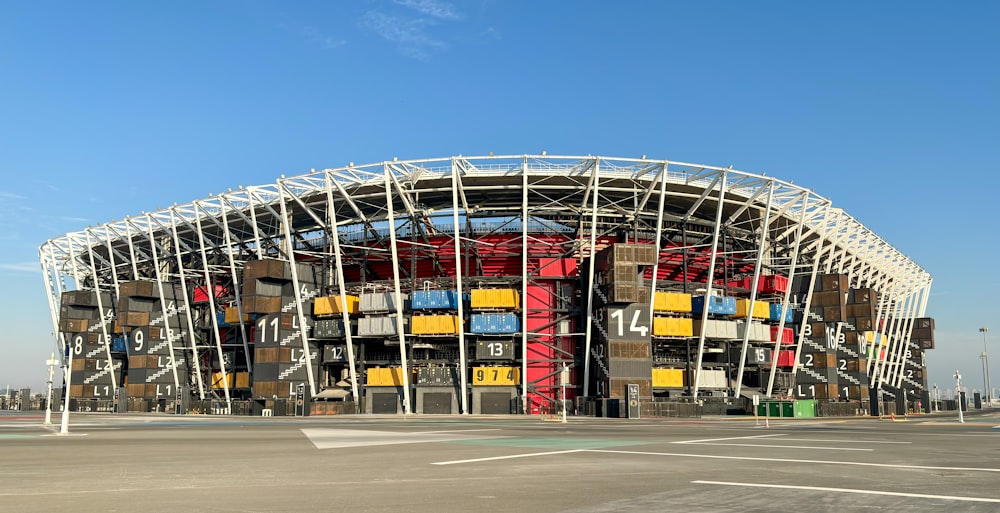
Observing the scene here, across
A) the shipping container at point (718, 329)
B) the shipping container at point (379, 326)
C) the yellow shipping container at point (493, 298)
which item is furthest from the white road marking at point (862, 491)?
the shipping container at point (718, 329)

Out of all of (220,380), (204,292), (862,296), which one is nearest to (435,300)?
(220,380)

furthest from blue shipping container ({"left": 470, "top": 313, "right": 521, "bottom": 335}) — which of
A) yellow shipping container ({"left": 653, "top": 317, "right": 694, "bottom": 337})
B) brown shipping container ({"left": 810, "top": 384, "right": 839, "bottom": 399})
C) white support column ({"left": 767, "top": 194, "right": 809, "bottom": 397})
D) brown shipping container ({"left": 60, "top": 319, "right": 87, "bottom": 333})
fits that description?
brown shipping container ({"left": 60, "top": 319, "right": 87, "bottom": 333})

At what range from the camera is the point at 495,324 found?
79062 millimetres

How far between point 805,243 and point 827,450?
86060 mm

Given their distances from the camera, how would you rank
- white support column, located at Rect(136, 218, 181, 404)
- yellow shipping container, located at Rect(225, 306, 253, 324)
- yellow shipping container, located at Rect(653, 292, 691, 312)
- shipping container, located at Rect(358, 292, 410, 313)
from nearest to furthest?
1. yellow shipping container, located at Rect(653, 292, 691, 312)
2. shipping container, located at Rect(358, 292, 410, 313)
3. yellow shipping container, located at Rect(225, 306, 253, 324)
4. white support column, located at Rect(136, 218, 181, 404)

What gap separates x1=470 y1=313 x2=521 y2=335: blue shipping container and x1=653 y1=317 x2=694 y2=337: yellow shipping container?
13.9m

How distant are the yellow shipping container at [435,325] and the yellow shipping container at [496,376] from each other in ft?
16.9

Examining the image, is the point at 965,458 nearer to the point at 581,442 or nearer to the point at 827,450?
the point at 827,450

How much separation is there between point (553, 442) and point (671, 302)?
173 ft

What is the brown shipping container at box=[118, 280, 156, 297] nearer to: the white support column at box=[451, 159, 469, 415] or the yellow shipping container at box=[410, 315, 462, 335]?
the yellow shipping container at box=[410, 315, 462, 335]

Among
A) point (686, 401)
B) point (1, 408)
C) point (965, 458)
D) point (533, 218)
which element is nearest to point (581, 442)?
point (965, 458)

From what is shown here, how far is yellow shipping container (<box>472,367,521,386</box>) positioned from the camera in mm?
81250

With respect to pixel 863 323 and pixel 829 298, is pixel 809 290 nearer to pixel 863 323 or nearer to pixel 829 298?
pixel 829 298

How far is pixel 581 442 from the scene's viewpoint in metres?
30.2
